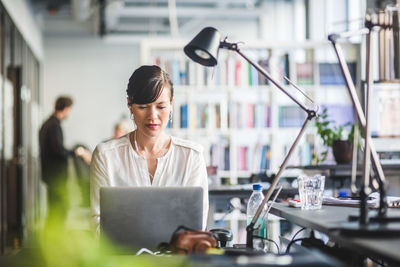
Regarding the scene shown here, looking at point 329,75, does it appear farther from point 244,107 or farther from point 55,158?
point 55,158

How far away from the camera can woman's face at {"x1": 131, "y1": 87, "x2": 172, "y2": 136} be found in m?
2.17

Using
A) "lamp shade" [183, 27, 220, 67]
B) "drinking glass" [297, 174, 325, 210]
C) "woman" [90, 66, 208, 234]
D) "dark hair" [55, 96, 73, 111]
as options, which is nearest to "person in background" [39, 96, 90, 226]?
"dark hair" [55, 96, 73, 111]

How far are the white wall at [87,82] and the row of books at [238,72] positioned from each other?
451 centimetres

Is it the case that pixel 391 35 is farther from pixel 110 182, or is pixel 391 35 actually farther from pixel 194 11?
pixel 194 11

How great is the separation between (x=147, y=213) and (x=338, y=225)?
53 cm

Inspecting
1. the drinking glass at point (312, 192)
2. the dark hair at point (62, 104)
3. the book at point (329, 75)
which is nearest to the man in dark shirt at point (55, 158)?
the dark hair at point (62, 104)

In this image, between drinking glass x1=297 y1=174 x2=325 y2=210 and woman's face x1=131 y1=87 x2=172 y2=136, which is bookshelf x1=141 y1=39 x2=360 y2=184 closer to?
woman's face x1=131 y1=87 x2=172 y2=136

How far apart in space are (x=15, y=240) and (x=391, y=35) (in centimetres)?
411

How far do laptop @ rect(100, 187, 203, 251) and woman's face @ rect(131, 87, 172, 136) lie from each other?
589 millimetres

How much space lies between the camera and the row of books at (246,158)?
211 inches

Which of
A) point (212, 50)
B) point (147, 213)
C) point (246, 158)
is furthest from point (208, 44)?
point (246, 158)

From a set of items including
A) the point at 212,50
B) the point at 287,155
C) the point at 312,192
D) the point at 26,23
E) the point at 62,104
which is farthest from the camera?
the point at 26,23

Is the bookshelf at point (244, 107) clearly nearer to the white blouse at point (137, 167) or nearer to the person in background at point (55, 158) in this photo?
the person in background at point (55, 158)

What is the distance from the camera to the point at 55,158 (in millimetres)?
5672
